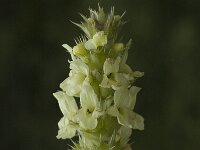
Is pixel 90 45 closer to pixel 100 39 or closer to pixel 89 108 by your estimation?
pixel 100 39

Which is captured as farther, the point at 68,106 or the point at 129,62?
the point at 129,62

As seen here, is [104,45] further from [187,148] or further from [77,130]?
[187,148]

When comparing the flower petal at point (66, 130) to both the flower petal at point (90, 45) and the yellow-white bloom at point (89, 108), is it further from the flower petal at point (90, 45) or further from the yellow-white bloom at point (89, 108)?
the flower petal at point (90, 45)

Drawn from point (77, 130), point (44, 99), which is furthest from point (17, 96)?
point (77, 130)

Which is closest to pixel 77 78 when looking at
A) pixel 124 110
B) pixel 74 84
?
pixel 74 84

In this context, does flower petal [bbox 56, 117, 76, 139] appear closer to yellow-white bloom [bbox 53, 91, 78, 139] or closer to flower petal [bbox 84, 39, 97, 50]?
yellow-white bloom [bbox 53, 91, 78, 139]

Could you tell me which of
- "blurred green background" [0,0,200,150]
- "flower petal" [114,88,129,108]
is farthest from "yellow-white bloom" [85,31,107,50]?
"blurred green background" [0,0,200,150]
